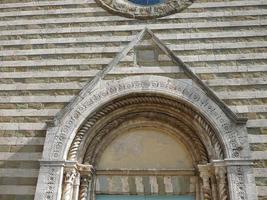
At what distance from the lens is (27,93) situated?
743 centimetres

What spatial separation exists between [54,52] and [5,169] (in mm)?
2721

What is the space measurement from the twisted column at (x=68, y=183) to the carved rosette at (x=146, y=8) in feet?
12.6

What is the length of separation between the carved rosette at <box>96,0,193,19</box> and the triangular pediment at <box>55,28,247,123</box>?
540mm

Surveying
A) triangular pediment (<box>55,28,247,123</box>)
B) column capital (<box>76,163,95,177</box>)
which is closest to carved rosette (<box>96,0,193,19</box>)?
triangular pediment (<box>55,28,247,123</box>)

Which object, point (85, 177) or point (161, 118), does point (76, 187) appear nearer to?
point (85, 177)

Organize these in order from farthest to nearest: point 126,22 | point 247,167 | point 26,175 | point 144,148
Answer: point 126,22
point 144,148
point 26,175
point 247,167

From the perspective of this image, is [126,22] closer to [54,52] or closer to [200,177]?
[54,52]

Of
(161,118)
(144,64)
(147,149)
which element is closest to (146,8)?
(144,64)

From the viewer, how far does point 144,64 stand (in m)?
7.45

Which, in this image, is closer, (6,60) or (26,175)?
(26,175)

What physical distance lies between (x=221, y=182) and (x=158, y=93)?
2064mm

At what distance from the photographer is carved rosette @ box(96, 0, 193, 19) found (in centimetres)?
815

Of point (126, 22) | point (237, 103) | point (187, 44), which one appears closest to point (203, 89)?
point (237, 103)

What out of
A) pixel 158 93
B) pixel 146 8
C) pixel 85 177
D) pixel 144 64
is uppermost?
pixel 146 8
